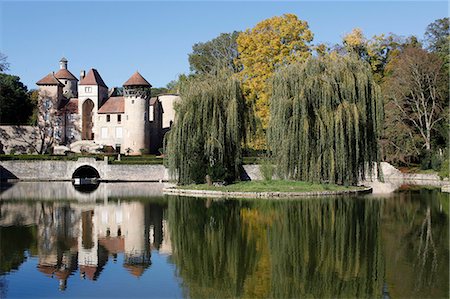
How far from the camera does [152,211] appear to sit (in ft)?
68.1

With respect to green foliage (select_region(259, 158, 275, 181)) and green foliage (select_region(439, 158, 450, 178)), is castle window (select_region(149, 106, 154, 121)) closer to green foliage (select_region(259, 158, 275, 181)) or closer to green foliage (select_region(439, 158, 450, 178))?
green foliage (select_region(259, 158, 275, 181))

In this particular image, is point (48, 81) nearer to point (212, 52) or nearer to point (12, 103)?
point (12, 103)

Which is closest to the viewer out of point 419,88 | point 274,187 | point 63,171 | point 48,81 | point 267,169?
point 274,187

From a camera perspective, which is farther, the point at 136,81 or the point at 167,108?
the point at 167,108

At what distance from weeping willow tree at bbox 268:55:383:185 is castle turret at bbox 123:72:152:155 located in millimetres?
21965

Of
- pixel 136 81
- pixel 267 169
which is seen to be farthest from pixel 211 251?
pixel 136 81

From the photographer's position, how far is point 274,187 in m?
25.5

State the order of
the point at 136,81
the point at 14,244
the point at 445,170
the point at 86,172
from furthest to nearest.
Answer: the point at 136,81, the point at 86,172, the point at 445,170, the point at 14,244

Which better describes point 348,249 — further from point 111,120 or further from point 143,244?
point 111,120

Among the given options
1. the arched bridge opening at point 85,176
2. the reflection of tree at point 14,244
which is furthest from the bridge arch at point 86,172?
the reflection of tree at point 14,244

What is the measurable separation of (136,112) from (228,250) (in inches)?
1358

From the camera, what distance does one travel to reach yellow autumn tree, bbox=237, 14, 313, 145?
114ft

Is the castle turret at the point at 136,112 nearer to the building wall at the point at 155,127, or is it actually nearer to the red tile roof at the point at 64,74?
the building wall at the point at 155,127

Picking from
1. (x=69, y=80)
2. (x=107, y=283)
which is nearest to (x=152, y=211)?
(x=107, y=283)
